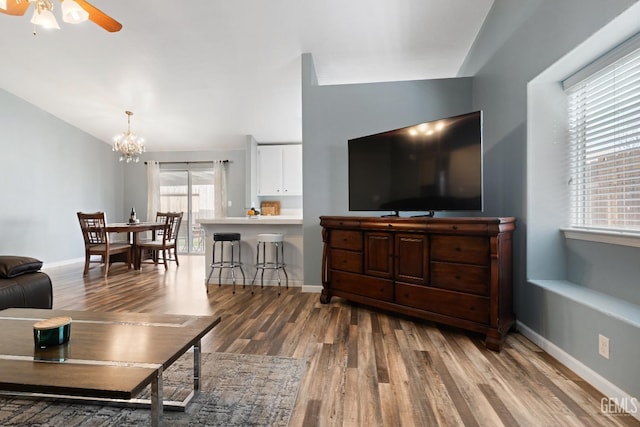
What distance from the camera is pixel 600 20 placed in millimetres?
1653

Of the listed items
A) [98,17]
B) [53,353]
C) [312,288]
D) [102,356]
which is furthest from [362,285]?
[98,17]

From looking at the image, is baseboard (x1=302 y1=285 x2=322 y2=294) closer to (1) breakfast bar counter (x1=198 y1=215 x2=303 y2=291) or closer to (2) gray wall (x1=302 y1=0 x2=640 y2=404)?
(2) gray wall (x1=302 y1=0 x2=640 y2=404)

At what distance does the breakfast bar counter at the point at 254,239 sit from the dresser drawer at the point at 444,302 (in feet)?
5.72

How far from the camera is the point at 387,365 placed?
6.45ft

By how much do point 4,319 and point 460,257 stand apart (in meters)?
2.93

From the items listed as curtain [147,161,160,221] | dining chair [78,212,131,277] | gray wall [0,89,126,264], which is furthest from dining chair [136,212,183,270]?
gray wall [0,89,126,264]

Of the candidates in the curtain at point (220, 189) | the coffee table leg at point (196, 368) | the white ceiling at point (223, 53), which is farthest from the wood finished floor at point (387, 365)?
the curtain at point (220, 189)

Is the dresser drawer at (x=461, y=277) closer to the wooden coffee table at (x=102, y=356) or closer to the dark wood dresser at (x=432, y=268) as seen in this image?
the dark wood dresser at (x=432, y=268)

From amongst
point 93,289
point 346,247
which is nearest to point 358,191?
point 346,247

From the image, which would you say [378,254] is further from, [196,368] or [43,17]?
[43,17]

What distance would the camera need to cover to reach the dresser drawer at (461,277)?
2303mm

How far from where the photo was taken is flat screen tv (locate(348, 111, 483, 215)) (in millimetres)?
A: 2516

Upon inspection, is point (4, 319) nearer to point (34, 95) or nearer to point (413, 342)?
point (413, 342)

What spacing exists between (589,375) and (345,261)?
2007 mm
